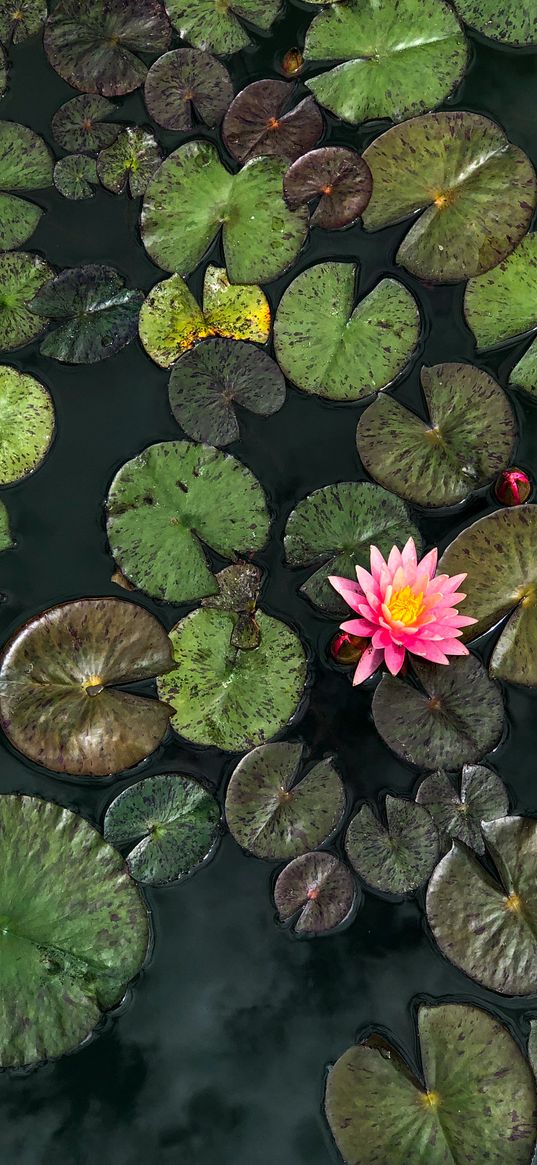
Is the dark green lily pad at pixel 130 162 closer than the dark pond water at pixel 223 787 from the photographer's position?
No

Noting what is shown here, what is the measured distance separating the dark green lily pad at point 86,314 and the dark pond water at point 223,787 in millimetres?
66

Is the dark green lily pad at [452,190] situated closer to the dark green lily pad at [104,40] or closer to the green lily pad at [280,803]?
the dark green lily pad at [104,40]

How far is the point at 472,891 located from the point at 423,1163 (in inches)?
32.1

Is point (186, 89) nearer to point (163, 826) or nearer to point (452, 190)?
point (452, 190)

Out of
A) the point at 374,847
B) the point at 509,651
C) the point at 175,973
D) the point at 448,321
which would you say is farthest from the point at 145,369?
the point at 175,973

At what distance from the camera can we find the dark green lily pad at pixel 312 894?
297 cm

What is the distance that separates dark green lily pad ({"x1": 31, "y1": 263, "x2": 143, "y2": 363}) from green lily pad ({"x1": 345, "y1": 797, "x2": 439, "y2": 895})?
6.29 feet

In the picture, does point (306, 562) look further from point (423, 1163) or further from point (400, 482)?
point (423, 1163)

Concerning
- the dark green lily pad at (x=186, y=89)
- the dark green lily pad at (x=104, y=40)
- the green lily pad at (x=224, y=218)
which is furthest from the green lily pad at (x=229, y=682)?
the dark green lily pad at (x=104, y=40)

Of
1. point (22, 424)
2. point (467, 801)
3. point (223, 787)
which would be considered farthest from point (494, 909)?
point (22, 424)

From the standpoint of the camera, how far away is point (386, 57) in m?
3.46

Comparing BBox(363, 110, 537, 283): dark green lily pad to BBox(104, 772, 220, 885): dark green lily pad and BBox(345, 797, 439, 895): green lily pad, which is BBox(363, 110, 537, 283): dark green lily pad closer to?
BBox(345, 797, 439, 895): green lily pad

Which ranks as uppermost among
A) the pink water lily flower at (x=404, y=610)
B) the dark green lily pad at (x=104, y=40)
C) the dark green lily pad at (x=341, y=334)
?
the dark green lily pad at (x=104, y=40)

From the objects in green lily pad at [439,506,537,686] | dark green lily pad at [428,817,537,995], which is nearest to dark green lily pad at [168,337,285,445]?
green lily pad at [439,506,537,686]
